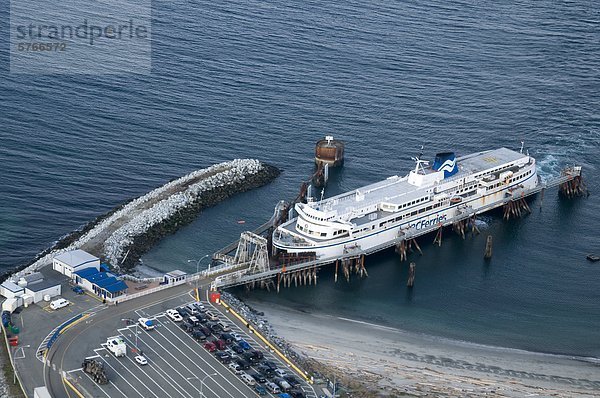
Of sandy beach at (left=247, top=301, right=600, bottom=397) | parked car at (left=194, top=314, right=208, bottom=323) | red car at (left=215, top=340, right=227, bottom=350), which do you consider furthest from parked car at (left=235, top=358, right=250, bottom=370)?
sandy beach at (left=247, top=301, right=600, bottom=397)

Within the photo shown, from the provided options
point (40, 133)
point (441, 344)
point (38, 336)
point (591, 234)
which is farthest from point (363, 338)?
point (40, 133)

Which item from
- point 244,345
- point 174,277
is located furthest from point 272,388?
point 174,277

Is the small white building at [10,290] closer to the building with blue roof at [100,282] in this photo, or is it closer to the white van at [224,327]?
the building with blue roof at [100,282]

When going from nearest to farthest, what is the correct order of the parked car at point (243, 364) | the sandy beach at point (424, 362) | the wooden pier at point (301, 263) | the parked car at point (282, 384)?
the parked car at point (282, 384) → the parked car at point (243, 364) → the sandy beach at point (424, 362) → the wooden pier at point (301, 263)

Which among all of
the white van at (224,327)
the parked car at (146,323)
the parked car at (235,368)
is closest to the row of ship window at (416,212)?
the white van at (224,327)

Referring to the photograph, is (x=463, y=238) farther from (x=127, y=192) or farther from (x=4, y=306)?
(x=4, y=306)

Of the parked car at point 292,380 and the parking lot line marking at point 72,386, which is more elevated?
the parked car at point 292,380
